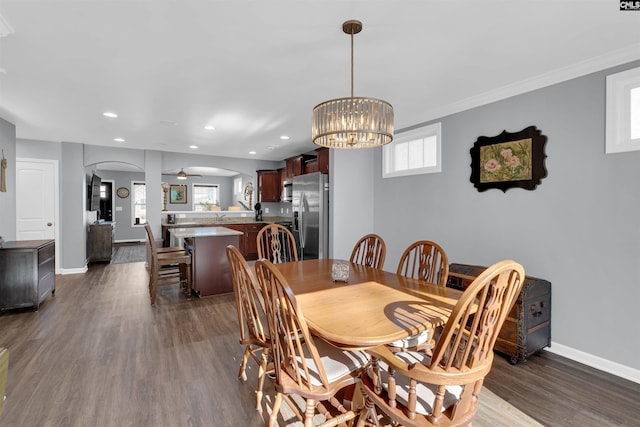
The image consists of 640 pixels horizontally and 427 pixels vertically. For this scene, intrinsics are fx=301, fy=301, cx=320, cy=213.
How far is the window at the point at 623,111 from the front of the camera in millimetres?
2238

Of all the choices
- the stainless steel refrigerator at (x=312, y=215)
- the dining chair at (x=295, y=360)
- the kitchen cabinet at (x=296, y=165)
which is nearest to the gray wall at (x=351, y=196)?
the stainless steel refrigerator at (x=312, y=215)

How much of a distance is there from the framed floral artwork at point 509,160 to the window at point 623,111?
452 mm

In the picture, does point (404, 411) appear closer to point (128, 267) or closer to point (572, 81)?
point (572, 81)

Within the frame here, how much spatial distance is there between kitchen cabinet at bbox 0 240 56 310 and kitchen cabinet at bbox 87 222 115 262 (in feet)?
9.60

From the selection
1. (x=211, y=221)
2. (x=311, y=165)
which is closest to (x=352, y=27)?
(x=311, y=165)

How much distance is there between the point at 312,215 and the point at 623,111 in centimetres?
380

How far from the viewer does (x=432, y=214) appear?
371cm

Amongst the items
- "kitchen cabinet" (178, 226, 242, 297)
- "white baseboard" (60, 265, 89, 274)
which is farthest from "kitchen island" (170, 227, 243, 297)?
"white baseboard" (60, 265, 89, 274)

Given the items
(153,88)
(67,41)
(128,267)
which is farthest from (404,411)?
(128,267)

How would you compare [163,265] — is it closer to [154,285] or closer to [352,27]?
[154,285]

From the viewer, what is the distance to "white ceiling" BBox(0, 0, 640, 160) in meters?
1.79

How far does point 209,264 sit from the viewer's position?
422 centimetres

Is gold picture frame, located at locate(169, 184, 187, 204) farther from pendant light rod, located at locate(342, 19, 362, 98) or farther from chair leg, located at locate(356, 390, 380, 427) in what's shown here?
chair leg, located at locate(356, 390, 380, 427)

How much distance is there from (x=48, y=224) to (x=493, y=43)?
6981 millimetres
